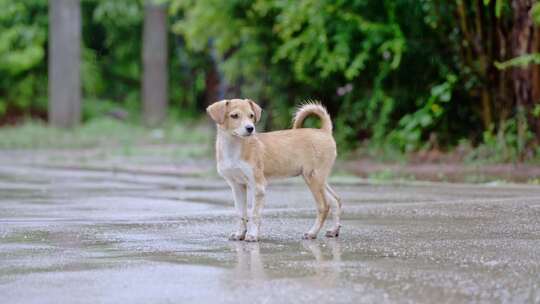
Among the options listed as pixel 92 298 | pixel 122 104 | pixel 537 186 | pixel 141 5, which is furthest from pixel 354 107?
pixel 122 104

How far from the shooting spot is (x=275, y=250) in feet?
26.9

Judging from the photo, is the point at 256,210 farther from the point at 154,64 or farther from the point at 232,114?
the point at 154,64

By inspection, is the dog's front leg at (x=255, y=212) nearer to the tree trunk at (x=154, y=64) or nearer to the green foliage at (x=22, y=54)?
the tree trunk at (x=154, y=64)

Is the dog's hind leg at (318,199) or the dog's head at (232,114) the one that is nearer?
the dog's head at (232,114)

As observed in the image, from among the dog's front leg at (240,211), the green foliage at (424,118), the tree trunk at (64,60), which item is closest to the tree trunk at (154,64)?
the tree trunk at (64,60)

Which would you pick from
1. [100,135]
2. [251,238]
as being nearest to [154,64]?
[100,135]

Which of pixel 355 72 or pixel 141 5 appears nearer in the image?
pixel 355 72

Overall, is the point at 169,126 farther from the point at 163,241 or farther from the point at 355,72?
the point at 163,241

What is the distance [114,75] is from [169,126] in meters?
7.58

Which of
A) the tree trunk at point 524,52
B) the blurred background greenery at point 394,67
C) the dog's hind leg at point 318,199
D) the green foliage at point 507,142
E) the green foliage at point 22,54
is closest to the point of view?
the dog's hind leg at point 318,199

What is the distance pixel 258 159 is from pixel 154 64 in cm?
2654

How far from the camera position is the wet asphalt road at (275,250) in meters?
6.41

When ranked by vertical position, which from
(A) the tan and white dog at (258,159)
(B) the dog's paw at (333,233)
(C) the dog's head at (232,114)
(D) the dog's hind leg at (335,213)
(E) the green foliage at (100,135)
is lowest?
(E) the green foliage at (100,135)

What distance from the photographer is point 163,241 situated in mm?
8820
